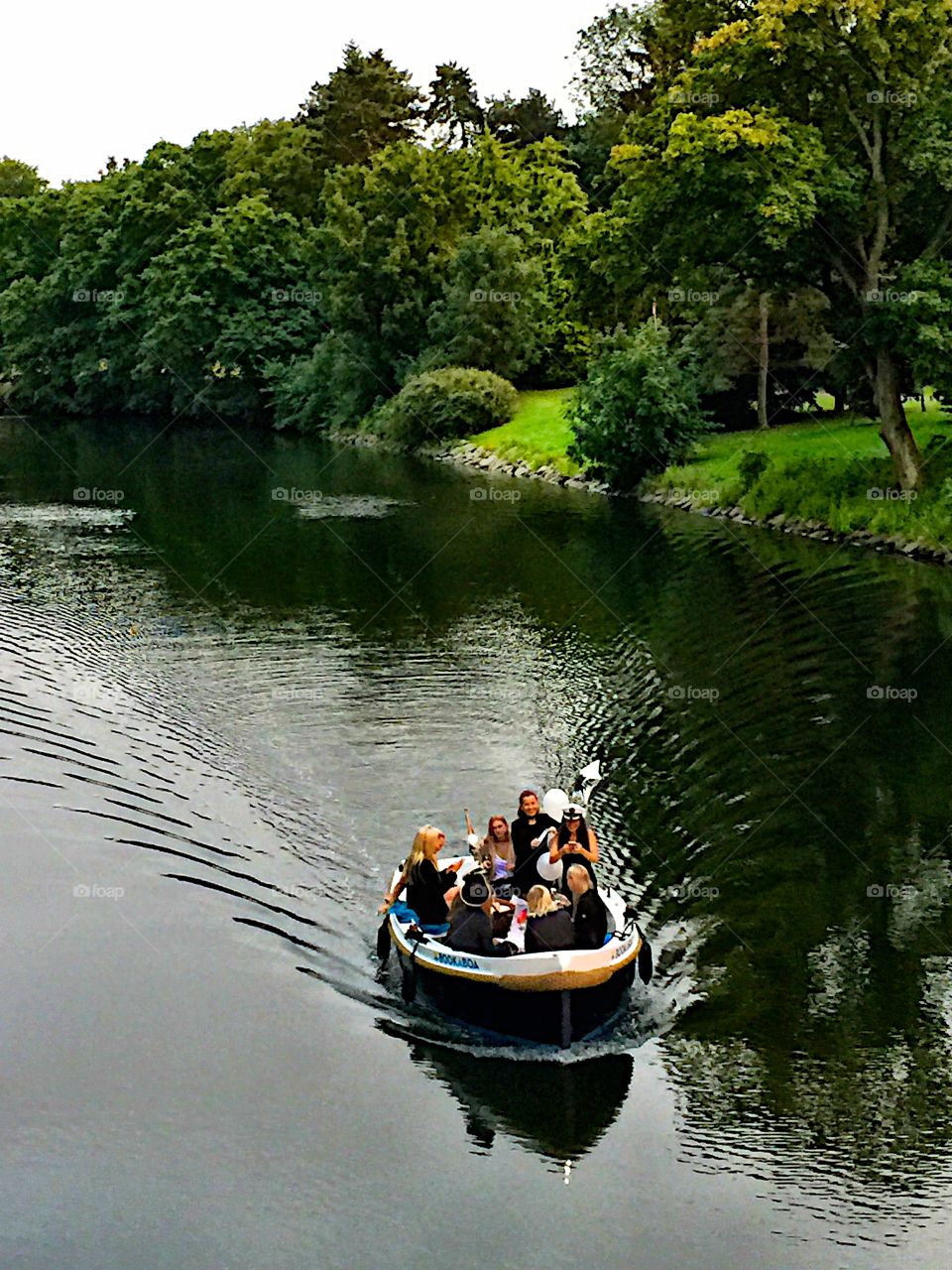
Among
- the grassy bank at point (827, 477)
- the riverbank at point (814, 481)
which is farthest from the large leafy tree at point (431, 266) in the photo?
the grassy bank at point (827, 477)

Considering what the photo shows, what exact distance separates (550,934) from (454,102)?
97.2m

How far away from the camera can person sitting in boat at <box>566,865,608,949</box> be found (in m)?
15.2

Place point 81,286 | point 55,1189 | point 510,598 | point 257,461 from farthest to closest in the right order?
point 81,286, point 257,461, point 510,598, point 55,1189

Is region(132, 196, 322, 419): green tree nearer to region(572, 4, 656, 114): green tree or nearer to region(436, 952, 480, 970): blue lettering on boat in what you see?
region(572, 4, 656, 114): green tree

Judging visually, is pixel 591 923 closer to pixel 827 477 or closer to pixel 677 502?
pixel 827 477

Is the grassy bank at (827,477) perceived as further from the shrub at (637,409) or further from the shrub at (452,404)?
the shrub at (452,404)

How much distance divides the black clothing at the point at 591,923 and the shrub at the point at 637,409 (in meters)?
36.0

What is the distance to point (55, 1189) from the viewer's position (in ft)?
41.6

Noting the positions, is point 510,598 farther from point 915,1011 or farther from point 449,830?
point 915,1011

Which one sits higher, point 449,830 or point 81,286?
point 81,286

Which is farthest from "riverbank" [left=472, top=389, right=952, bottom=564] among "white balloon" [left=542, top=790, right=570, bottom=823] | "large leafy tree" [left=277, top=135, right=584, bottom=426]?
"white balloon" [left=542, top=790, right=570, bottom=823]

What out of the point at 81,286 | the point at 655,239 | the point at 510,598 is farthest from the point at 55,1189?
the point at 81,286

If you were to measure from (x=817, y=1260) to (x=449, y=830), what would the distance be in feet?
31.9

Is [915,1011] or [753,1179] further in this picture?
[915,1011]
